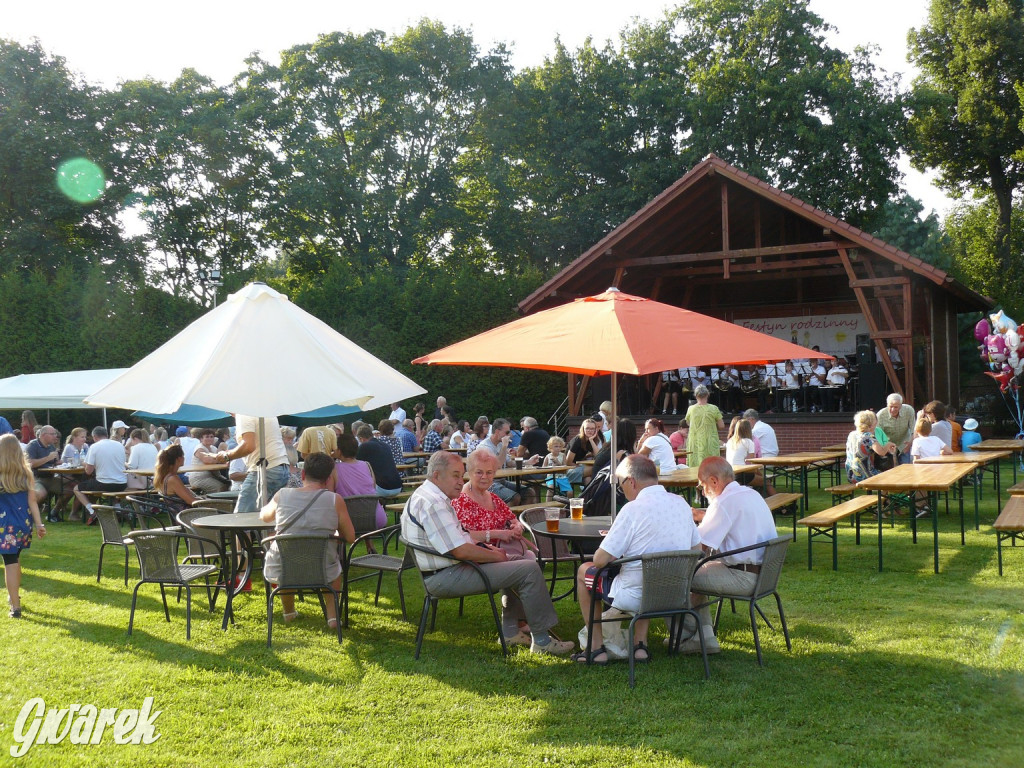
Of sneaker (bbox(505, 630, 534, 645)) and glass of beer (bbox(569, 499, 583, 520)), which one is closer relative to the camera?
sneaker (bbox(505, 630, 534, 645))

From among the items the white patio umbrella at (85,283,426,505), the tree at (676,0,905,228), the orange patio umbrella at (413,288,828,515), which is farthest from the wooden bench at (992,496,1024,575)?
the tree at (676,0,905,228)

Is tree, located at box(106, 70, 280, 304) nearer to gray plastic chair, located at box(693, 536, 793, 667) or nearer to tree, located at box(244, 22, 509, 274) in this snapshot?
tree, located at box(244, 22, 509, 274)

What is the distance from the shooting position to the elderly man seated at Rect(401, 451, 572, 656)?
16.7 feet

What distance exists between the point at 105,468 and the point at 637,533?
9002mm

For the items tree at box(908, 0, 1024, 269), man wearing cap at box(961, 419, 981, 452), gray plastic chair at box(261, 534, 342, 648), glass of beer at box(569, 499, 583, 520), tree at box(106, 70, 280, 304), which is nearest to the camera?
gray plastic chair at box(261, 534, 342, 648)

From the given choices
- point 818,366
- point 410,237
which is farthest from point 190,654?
point 410,237

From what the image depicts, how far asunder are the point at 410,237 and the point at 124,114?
30.1 feet

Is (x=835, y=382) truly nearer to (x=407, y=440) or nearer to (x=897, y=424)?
(x=897, y=424)

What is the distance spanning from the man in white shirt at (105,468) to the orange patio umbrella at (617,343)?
7.47 m

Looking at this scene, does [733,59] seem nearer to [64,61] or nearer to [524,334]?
[64,61]

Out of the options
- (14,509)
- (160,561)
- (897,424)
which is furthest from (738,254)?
(14,509)

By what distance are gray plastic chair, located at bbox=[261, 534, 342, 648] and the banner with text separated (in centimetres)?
1637

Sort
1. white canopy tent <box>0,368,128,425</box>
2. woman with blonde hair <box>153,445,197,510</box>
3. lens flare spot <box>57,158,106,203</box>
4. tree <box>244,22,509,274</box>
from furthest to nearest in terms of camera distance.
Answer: tree <box>244,22,509,274</box> → lens flare spot <box>57,158,106,203</box> → white canopy tent <box>0,368,128,425</box> → woman with blonde hair <box>153,445,197,510</box>

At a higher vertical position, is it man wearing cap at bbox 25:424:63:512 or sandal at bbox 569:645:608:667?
man wearing cap at bbox 25:424:63:512
